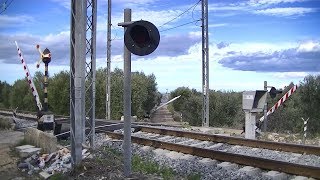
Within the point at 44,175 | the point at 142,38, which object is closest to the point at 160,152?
the point at 44,175

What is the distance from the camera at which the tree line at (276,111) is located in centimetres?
2714

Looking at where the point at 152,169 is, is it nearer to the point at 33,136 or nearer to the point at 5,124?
the point at 33,136

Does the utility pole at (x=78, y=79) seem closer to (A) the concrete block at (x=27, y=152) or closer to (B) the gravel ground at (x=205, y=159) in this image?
(B) the gravel ground at (x=205, y=159)

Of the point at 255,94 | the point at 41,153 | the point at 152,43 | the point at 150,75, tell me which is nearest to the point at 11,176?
the point at 41,153

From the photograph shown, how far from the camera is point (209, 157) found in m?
9.87

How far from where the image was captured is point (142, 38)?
7148 millimetres

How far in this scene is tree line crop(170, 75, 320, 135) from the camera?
89.0ft

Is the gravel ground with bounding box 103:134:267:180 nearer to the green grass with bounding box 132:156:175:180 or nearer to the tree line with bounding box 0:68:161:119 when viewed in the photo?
the green grass with bounding box 132:156:175:180

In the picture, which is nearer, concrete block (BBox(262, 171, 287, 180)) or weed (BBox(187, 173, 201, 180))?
concrete block (BBox(262, 171, 287, 180))

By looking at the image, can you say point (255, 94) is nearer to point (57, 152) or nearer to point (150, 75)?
point (57, 152)

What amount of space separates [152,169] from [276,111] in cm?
2096

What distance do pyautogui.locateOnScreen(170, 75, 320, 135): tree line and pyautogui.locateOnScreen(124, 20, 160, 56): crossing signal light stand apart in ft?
55.7

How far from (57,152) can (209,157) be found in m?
3.93

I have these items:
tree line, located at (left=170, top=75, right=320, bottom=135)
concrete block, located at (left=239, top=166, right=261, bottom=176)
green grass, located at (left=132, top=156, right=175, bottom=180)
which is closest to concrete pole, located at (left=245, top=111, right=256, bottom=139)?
concrete block, located at (left=239, top=166, right=261, bottom=176)
